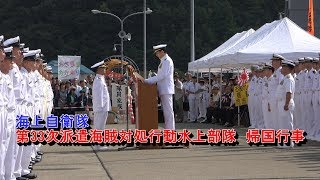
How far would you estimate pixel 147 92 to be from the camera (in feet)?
60.4

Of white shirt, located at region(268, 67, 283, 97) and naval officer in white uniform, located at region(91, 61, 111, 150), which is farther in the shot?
naval officer in white uniform, located at region(91, 61, 111, 150)

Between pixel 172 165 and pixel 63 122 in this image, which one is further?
pixel 63 122

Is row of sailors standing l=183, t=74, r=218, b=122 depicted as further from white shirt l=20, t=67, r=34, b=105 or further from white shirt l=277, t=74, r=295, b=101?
white shirt l=20, t=67, r=34, b=105

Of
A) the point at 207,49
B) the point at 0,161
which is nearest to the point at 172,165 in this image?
the point at 0,161

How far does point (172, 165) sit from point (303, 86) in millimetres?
7740

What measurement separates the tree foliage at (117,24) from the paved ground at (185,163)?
173 ft

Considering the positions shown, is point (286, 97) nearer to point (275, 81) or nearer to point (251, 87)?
point (275, 81)

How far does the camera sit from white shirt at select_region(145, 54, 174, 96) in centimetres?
1811

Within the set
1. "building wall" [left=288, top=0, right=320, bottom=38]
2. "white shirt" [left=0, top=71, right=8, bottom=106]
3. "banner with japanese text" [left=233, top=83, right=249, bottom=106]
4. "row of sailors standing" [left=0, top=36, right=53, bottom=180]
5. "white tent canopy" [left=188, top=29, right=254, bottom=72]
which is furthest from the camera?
"building wall" [left=288, top=0, right=320, bottom=38]

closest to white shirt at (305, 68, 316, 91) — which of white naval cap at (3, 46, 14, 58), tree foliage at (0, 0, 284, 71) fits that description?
white naval cap at (3, 46, 14, 58)

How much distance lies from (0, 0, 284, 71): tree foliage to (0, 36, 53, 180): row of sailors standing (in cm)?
5718

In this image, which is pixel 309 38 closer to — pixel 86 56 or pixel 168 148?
pixel 168 148

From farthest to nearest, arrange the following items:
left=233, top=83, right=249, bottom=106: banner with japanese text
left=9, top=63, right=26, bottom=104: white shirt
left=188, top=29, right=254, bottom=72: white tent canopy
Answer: left=188, top=29, right=254, bottom=72: white tent canopy
left=233, top=83, right=249, bottom=106: banner with japanese text
left=9, top=63, right=26, bottom=104: white shirt

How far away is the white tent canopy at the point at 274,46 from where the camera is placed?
23.9 meters
